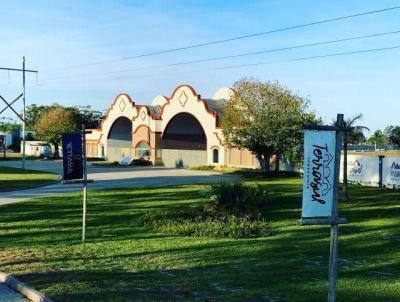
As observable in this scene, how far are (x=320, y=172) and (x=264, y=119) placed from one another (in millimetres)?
33962

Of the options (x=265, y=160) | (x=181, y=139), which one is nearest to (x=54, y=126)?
(x=181, y=139)

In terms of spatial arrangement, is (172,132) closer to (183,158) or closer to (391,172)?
(183,158)

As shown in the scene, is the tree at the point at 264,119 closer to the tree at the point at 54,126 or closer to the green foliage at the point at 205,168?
the green foliage at the point at 205,168

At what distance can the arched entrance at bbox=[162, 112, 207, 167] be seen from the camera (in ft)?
201

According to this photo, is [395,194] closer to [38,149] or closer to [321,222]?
[321,222]

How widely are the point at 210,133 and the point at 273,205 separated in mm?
36208

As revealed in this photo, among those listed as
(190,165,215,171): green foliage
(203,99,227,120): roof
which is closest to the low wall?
(190,165,215,171): green foliage

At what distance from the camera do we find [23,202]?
23.1 m

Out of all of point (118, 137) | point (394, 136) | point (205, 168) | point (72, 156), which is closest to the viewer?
point (72, 156)

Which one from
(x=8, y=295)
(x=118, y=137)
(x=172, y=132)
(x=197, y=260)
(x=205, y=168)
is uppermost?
(x=172, y=132)

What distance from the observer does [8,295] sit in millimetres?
8742

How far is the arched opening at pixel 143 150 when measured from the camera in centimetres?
6532

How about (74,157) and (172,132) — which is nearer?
(74,157)

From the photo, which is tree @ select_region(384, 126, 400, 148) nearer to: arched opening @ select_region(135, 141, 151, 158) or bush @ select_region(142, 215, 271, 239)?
arched opening @ select_region(135, 141, 151, 158)
